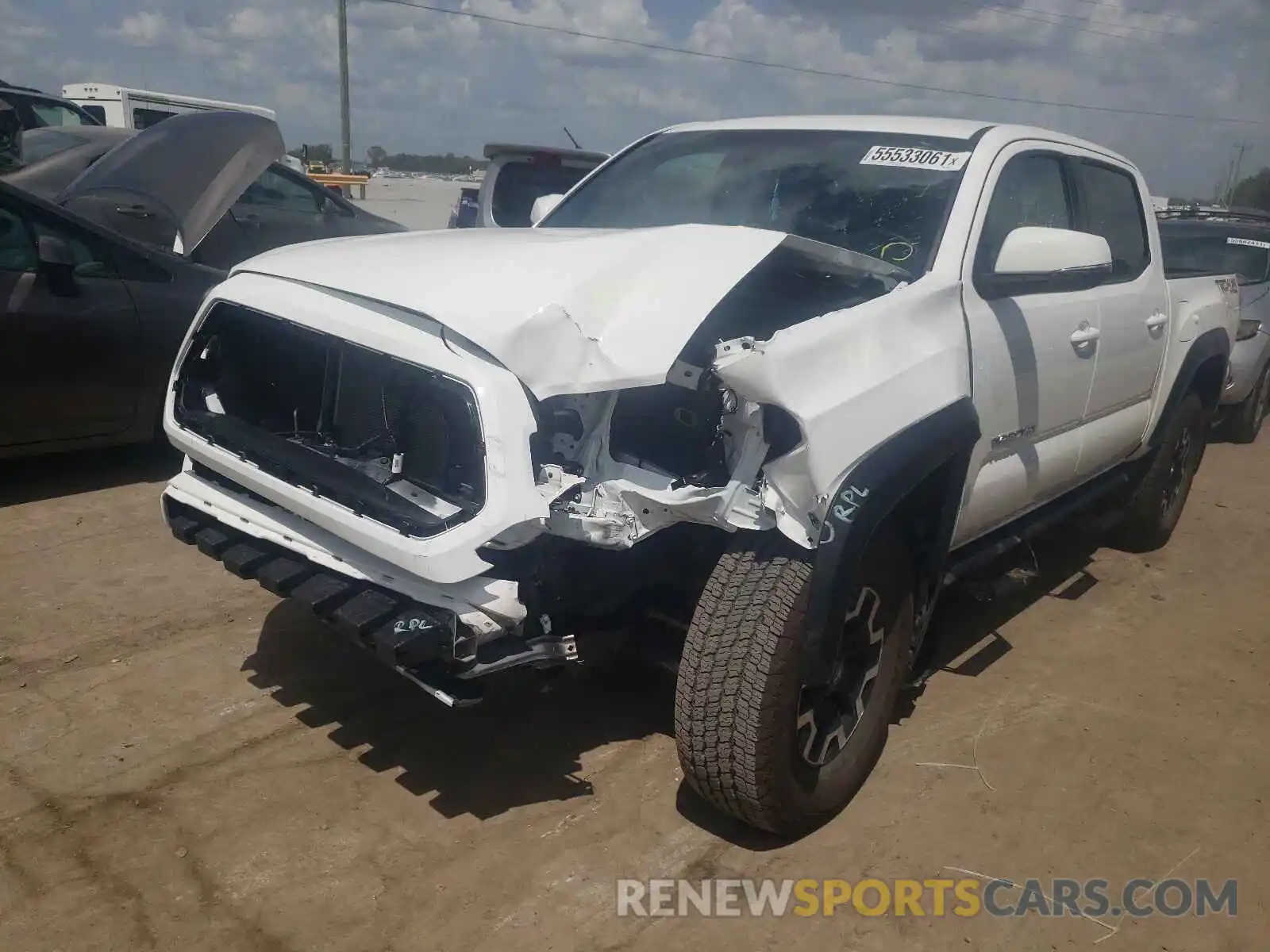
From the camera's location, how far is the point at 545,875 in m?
2.68

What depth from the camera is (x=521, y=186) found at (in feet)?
28.6

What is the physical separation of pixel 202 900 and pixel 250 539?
95 centimetres

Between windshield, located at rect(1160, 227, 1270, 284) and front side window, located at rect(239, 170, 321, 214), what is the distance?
24.2 ft

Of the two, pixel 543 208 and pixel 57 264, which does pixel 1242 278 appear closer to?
Result: pixel 543 208

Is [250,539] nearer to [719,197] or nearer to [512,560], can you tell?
[512,560]

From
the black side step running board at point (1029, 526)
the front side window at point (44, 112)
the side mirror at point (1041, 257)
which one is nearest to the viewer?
the side mirror at point (1041, 257)

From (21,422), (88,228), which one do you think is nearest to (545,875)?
(21,422)

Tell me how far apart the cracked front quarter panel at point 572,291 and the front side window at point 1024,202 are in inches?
39.4

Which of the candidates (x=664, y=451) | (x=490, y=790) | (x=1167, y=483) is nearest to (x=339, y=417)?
(x=664, y=451)

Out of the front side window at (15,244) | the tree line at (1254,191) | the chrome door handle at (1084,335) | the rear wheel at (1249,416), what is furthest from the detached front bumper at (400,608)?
the tree line at (1254,191)

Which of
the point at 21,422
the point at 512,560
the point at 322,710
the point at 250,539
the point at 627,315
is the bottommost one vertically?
the point at 322,710

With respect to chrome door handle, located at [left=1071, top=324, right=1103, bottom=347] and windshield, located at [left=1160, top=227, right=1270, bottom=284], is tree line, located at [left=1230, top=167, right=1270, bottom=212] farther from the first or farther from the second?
chrome door handle, located at [left=1071, top=324, right=1103, bottom=347]

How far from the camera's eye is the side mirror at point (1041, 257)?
125 inches

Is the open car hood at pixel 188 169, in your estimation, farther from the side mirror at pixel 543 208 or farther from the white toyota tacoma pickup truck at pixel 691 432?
the white toyota tacoma pickup truck at pixel 691 432
